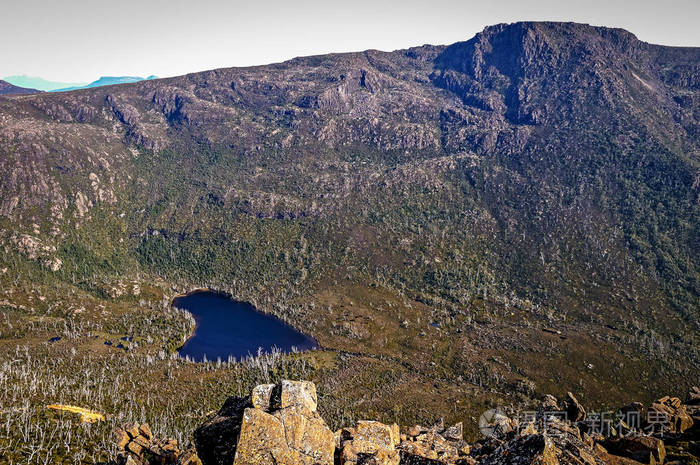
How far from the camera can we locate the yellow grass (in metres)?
150

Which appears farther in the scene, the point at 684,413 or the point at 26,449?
the point at 26,449

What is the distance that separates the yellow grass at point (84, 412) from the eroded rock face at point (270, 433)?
544 ft

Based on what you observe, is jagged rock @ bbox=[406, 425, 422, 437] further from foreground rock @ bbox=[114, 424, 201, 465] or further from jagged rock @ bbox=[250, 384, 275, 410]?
jagged rock @ bbox=[250, 384, 275, 410]

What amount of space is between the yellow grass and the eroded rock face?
6525 inches

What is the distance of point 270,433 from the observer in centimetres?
2250

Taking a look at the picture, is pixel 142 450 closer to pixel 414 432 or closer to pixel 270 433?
pixel 414 432

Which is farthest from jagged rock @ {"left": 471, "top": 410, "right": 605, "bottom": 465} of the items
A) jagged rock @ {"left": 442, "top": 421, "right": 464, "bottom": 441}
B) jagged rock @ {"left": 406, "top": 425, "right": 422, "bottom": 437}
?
jagged rock @ {"left": 442, "top": 421, "right": 464, "bottom": 441}

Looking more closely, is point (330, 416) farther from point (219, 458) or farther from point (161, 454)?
point (219, 458)

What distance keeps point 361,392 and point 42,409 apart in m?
139

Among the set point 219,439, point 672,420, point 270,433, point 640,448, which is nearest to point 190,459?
point 219,439

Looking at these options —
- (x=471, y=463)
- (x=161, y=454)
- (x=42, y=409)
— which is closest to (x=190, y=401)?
(x=42, y=409)

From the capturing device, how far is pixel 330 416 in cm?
17025

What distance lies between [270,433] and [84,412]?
181053 millimetres

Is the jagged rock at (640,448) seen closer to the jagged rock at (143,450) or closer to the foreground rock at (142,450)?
the foreground rock at (142,450)
